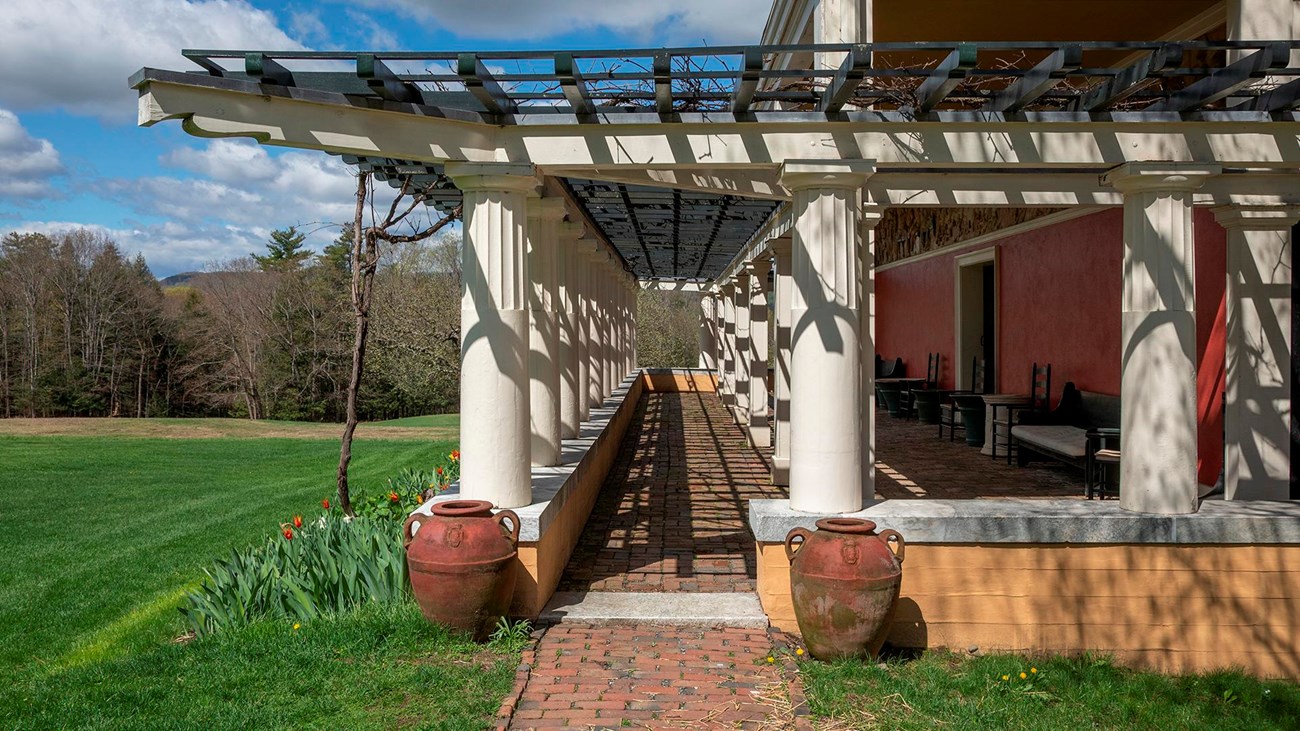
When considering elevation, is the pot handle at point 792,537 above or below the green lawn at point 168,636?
above

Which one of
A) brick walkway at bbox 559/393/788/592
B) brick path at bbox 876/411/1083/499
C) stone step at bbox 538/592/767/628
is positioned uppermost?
brick path at bbox 876/411/1083/499

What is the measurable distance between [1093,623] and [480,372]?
12.6 ft

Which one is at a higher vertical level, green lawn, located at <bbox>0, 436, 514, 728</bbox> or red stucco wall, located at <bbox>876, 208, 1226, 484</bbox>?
red stucco wall, located at <bbox>876, 208, 1226, 484</bbox>

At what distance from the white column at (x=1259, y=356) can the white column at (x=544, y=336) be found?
16.0ft

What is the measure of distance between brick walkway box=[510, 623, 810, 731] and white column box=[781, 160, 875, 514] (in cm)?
99

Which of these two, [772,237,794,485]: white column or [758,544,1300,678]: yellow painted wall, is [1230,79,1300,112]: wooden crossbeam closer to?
[758,544,1300,678]: yellow painted wall

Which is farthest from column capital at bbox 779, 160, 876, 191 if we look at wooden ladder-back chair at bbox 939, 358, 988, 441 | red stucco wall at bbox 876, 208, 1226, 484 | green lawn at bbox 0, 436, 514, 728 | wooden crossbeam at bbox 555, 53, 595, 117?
wooden ladder-back chair at bbox 939, 358, 988, 441

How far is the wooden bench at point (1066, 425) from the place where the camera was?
8.41 metres

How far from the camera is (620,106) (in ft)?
16.7

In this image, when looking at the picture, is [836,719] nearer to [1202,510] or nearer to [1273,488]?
[1202,510]

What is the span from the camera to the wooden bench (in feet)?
27.6

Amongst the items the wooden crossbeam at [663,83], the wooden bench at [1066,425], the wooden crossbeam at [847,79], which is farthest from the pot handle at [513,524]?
the wooden bench at [1066,425]

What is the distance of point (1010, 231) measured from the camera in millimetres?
11133

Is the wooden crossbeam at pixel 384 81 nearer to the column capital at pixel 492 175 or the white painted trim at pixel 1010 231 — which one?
the column capital at pixel 492 175
